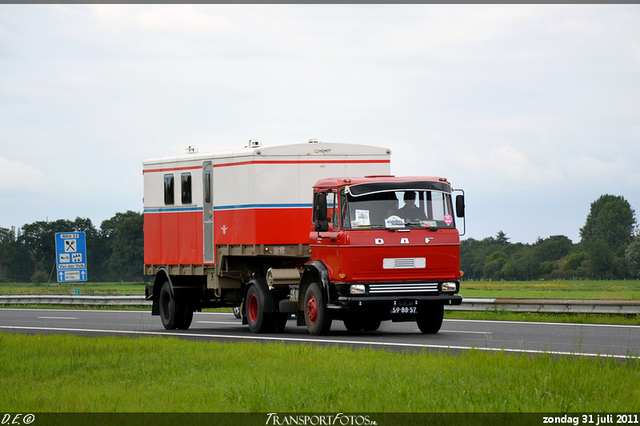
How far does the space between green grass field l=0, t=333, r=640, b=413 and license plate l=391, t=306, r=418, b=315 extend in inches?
151

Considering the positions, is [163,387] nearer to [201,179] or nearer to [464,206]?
[464,206]

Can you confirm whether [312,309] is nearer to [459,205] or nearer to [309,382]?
[459,205]

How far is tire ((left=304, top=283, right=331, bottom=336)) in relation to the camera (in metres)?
17.7

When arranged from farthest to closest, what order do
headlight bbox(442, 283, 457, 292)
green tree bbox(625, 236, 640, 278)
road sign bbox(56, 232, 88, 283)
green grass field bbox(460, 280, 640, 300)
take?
green tree bbox(625, 236, 640, 278)
green grass field bbox(460, 280, 640, 300)
road sign bbox(56, 232, 88, 283)
headlight bbox(442, 283, 457, 292)

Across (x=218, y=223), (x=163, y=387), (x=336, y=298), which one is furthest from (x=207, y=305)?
(x=163, y=387)

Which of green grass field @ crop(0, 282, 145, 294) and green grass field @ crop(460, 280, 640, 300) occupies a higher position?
green grass field @ crop(0, 282, 145, 294)

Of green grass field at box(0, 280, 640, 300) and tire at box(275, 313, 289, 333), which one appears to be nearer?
tire at box(275, 313, 289, 333)

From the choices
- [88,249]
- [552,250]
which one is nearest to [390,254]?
[88,249]

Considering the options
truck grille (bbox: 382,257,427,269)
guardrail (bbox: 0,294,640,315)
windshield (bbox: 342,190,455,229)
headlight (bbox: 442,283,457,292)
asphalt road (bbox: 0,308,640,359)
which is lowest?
asphalt road (bbox: 0,308,640,359)

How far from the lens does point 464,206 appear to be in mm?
17688

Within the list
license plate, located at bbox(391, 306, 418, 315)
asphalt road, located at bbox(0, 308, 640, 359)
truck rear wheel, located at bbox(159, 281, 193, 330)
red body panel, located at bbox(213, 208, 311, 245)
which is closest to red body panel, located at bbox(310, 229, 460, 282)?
license plate, located at bbox(391, 306, 418, 315)

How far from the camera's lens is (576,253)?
498ft

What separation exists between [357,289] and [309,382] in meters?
7.11

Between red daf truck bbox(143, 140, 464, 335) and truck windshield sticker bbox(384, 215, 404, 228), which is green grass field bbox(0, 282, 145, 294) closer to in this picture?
red daf truck bbox(143, 140, 464, 335)
